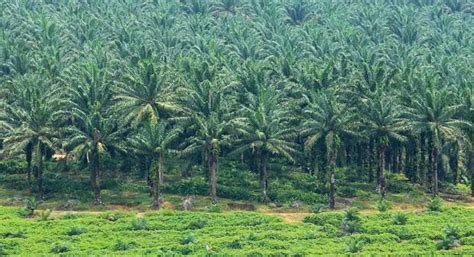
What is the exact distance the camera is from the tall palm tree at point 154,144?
201ft

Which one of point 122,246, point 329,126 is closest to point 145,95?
point 329,126

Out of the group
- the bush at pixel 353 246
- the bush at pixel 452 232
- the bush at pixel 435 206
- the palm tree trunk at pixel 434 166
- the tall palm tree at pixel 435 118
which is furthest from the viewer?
the palm tree trunk at pixel 434 166

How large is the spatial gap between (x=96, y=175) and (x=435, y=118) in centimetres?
2639

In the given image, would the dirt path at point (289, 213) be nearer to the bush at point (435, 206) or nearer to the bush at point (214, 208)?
the bush at point (435, 206)

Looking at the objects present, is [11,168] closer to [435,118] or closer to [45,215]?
[45,215]

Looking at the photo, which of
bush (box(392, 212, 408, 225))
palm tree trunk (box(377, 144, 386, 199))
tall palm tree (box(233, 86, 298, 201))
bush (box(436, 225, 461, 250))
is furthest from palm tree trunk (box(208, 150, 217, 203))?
bush (box(436, 225, 461, 250))

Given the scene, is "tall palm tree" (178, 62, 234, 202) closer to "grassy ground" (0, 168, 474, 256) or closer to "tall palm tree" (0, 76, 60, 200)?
"grassy ground" (0, 168, 474, 256)

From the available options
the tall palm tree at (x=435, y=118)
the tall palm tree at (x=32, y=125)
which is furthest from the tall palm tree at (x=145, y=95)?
the tall palm tree at (x=435, y=118)

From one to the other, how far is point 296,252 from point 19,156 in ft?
106

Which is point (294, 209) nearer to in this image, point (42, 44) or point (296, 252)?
point (296, 252)

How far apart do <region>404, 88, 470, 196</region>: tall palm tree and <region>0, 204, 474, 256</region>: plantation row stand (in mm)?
5821

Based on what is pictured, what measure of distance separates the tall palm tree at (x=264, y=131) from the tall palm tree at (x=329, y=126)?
1.62 meters

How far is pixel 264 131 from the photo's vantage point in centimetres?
6334

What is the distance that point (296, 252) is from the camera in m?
52.4
